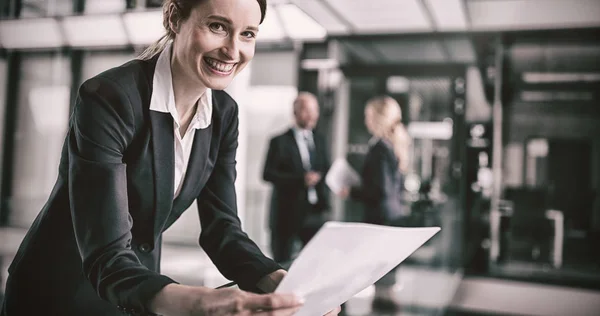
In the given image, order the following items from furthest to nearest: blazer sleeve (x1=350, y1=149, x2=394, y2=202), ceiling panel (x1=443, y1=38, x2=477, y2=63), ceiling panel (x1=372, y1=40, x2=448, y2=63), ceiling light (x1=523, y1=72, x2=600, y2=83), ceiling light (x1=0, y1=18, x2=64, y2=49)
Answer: ceiling light (x1=523, y1=72, x2=600, y2=83)
ceiling panel (x1=443, y1=38, x2=477, y2=63)
ceiling panel (x1=372, y1=40, x2=448, y2=63)
blazer sleeve (x1=350, y1=149, x2=394, y2=202)
ceiling light (x1=0, y1=18, x2=64, y2=49)

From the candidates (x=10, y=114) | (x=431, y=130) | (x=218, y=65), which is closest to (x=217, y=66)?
(x=218, y=65)

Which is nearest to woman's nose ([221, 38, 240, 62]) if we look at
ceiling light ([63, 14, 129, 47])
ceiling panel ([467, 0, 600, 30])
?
ceiling light ([63, 14, 129, 47])

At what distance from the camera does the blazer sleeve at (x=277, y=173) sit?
1695mm

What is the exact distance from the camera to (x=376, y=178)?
2895 mm

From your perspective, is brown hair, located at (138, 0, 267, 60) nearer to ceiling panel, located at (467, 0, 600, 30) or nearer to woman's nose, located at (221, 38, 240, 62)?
woman's nose, located at (221, 38, 240, 62)

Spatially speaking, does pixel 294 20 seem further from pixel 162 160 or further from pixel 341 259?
pixel 341 259

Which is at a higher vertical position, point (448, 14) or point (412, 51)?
point (448, 14)

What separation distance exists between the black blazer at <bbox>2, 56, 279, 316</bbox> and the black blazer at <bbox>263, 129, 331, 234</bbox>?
85 cm

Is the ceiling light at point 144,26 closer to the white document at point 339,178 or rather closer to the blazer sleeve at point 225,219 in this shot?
the blazer sleeve at point 225,219

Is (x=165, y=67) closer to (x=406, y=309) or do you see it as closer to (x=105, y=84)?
(x=105, y=84)

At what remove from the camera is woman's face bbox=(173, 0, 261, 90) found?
652mm

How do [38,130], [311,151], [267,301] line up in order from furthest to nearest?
[311,151] < [38,130] < [267,301]

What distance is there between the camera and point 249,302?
50 cm

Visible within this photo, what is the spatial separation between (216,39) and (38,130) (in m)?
0.30
